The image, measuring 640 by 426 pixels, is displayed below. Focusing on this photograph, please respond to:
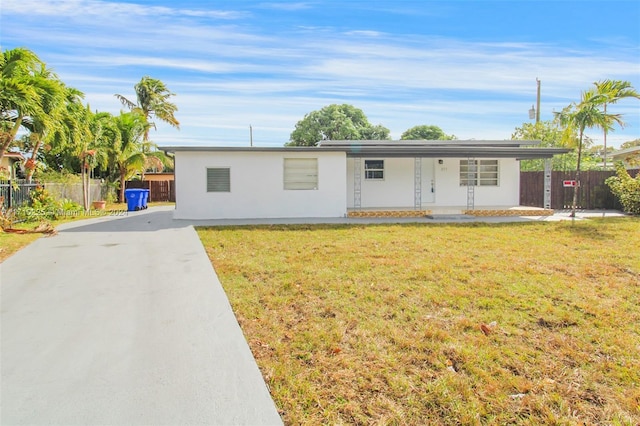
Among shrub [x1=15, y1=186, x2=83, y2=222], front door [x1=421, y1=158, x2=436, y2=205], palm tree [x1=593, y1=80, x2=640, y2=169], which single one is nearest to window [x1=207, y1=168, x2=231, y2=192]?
shrub [x1=15, y1=186, x2=83, y2=222]

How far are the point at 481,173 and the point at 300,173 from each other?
856cm

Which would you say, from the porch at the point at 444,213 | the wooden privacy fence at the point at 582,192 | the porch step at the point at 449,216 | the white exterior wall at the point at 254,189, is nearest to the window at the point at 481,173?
the porch at the point at 444,213

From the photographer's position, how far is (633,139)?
42938 mm

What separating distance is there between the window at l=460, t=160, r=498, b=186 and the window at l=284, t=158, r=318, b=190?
285 inches

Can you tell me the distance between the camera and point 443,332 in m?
3.94

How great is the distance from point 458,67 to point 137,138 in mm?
17661

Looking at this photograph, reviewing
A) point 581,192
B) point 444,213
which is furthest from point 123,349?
point 581,192

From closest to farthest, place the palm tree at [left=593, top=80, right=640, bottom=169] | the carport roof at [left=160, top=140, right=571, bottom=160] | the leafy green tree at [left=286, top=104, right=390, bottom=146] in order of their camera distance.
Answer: the carport roof at [left=160, top=140, right=571, bottom=160]
the palm tree at [left=593, top=80, right=640, bottom=169]
the leafy green tree at [left=286, top=104, right=390, bottom=146]

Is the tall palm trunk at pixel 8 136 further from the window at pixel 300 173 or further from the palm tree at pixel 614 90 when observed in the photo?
the palm tree at pixel 614 90

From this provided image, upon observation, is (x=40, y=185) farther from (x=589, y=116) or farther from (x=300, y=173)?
(x=589, y=116)

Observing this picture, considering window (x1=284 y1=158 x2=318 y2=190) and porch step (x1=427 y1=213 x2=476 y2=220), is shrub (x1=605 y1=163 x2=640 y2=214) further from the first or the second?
window (x1=284 y1=158 x2=318 y2=190)

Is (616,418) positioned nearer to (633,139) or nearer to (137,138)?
(137,138)

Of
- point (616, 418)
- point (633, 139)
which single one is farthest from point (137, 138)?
point (633, 139)

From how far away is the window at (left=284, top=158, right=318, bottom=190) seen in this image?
14695 mm
